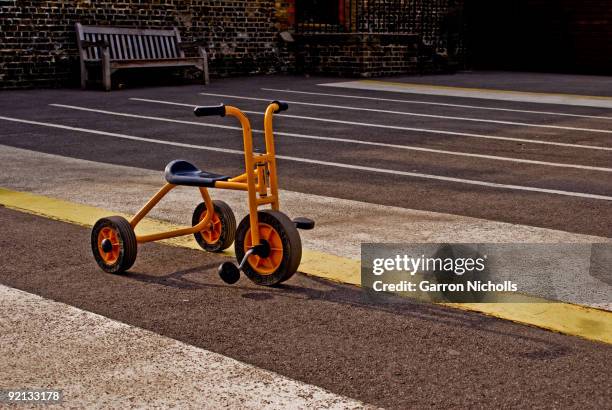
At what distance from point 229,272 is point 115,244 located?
32.9 inches

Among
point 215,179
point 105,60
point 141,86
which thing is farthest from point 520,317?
point 141,86

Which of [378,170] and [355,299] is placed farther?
[378,170]

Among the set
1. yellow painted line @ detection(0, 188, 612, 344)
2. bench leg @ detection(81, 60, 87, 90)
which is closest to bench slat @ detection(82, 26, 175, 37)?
bench leg @ detection(81, 60, 87, 90)

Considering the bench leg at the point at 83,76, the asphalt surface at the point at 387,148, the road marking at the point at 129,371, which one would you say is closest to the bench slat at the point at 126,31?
the bench leg at the point at 83,76

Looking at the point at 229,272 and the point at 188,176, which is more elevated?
the point at 188,176

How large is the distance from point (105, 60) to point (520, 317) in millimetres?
14659

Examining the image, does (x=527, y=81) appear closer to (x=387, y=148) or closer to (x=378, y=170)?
(x=387, y=148)

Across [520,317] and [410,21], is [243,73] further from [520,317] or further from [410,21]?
[520,317]

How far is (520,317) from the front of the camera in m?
4.65

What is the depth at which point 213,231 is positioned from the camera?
595cm

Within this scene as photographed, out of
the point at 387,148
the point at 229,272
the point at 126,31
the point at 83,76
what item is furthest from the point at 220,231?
the point at 126,31

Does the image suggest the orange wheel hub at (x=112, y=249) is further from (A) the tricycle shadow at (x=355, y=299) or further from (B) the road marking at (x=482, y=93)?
(B) the road marking at (x=482, y=93)

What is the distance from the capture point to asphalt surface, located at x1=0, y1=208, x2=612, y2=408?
3754 mm

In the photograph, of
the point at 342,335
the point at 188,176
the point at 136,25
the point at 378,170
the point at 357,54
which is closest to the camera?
the point at 342,335
